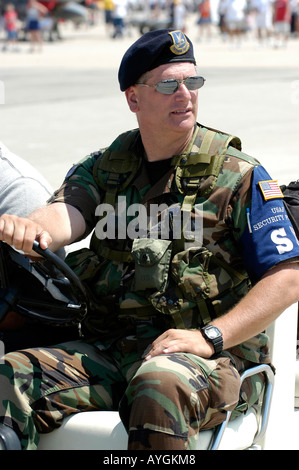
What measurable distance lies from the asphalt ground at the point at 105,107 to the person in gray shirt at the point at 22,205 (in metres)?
4.30

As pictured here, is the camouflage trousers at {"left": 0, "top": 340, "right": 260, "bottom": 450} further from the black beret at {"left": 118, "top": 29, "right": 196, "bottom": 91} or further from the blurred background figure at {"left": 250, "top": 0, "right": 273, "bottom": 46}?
the blurred background figure at {"left": 250, "top": 0, "right": 273, "bottom": 46}

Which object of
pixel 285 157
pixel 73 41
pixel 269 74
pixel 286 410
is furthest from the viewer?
pixel 73 41

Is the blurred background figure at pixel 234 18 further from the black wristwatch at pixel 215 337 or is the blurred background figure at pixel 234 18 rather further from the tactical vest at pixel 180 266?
the black wristwatch at pixel 215 337

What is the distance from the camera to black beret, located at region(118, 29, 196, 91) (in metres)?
2.87

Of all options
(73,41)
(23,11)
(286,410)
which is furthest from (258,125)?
(23,11)

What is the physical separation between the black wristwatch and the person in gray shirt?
2.35 ft

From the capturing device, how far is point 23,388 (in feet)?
8.67

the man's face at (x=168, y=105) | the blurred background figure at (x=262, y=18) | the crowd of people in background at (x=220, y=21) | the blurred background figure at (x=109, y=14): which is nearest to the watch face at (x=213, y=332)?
the man's face at (x=168, y=105)

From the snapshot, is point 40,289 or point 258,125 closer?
point 40,289

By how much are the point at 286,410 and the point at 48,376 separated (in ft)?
2.92

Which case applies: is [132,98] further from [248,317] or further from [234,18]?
[234,18]

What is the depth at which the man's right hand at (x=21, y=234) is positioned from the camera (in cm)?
265

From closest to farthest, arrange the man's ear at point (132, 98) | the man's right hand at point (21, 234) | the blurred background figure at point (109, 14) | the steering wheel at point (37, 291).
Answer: the man's right hand at point (21, 234) < the steering wheel at point (37, 291) < the man's ear at point (132, 98) < the blurred background figure at point (109, 14)

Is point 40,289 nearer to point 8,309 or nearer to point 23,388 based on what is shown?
point 8,309
